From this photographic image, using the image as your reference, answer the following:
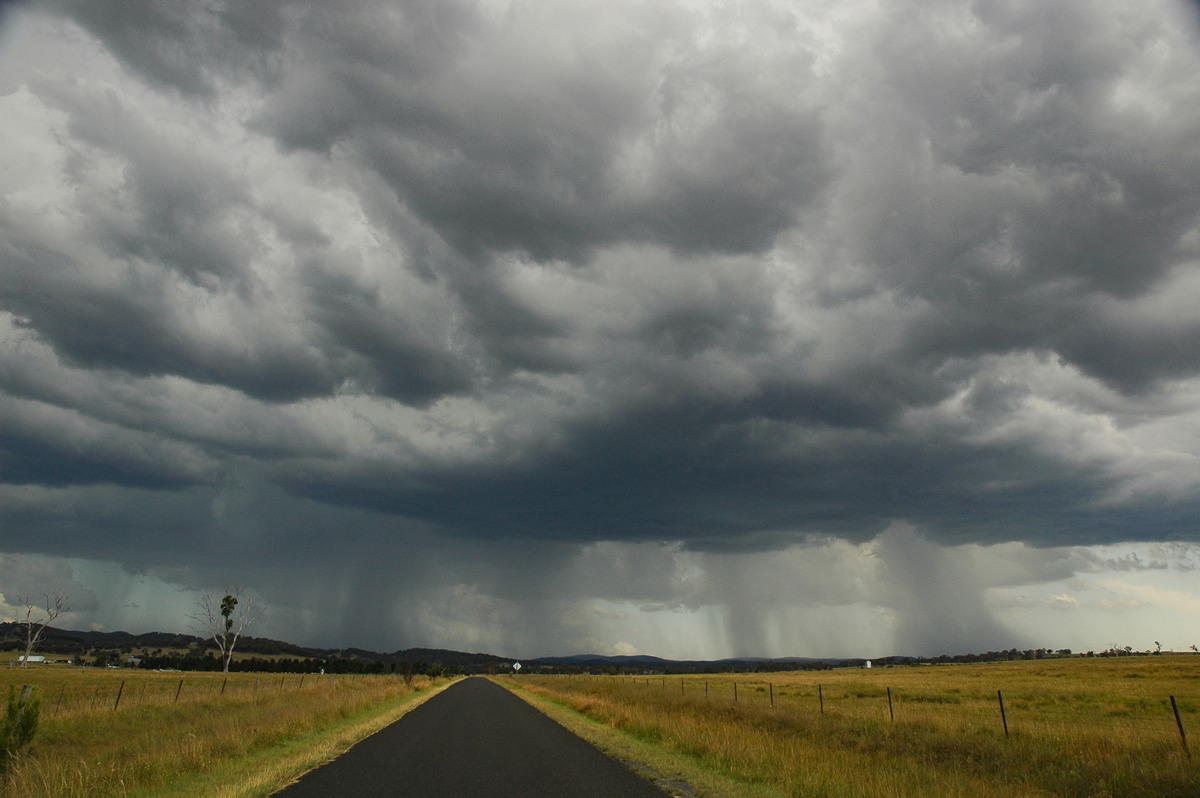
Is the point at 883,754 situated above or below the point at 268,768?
below

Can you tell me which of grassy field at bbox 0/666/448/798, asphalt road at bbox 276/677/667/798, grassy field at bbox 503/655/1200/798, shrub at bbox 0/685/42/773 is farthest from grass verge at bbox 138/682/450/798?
grassy field at bbox 503/655/1200/798

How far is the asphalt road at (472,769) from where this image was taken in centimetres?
1222

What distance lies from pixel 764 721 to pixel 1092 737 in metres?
10.5

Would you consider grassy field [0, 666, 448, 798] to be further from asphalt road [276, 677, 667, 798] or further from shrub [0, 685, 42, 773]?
asphalt road [276, 677, 667, 798]

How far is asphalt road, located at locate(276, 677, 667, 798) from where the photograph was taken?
12.2 metres

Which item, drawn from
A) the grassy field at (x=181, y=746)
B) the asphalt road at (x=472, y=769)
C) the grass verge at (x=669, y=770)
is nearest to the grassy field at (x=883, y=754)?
the grass verge at (x=669, y=770)

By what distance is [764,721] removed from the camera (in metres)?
25.0

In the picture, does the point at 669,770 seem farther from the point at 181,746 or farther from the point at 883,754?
the point at 181,746

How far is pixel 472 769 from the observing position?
14.9 metres

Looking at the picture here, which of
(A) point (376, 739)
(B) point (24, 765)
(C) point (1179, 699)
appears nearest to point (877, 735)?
(A) point (376, 739)

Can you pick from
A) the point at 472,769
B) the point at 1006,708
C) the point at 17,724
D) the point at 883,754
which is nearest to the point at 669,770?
the point at 472,769

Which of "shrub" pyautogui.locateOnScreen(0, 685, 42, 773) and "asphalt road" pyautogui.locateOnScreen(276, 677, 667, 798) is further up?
"shrub" pyautogui.locateOnScreen(0, 685, 42, 773)

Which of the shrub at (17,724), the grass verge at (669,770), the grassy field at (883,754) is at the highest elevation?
the shrub at (17,724)

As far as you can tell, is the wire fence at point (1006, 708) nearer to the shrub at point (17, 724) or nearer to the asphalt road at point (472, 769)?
the asphalt road at point (472, 769)
